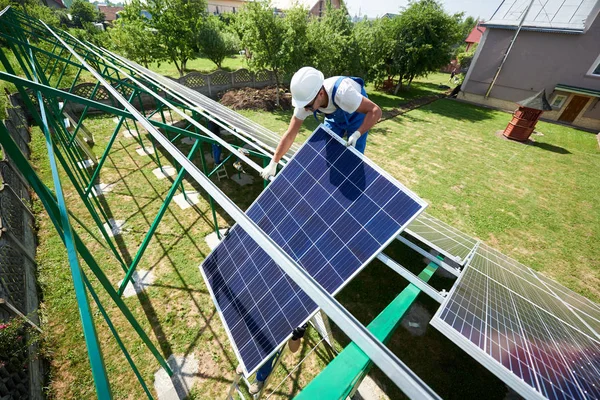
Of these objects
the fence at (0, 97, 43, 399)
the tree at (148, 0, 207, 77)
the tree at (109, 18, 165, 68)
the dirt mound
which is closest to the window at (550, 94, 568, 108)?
the dirt mound

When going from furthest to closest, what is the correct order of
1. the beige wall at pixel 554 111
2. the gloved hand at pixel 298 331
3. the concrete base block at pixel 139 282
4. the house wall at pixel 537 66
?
the beige wall at pixel 554 111 < the house wall at pixel 537 66 < the concrete base block at pixel 139 282 < the gloved hand at pixel 298 331

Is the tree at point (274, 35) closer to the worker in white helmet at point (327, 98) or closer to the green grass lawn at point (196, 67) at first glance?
the green grass lawn at point (196, 67)

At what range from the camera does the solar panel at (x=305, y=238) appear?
3.07 metres

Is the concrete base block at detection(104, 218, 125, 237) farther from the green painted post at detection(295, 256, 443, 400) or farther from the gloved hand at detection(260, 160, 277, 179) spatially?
the green painted post at detection(295, 256, 443, 400)

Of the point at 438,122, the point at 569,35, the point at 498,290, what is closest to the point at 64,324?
the point at 498,290

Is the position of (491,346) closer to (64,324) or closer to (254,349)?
(254,349)

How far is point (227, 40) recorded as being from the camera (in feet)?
96.7

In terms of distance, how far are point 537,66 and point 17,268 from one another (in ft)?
122

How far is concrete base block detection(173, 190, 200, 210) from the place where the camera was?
29.3 feet

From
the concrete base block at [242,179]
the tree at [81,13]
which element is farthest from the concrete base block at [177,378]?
the tree at [81,13]

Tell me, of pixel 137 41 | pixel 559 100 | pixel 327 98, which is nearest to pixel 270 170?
pixel 327 98

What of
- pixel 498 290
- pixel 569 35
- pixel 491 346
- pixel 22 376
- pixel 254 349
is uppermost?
pixel 569 35

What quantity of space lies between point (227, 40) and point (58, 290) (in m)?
32.5

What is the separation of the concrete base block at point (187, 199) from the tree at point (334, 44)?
14140 mm
